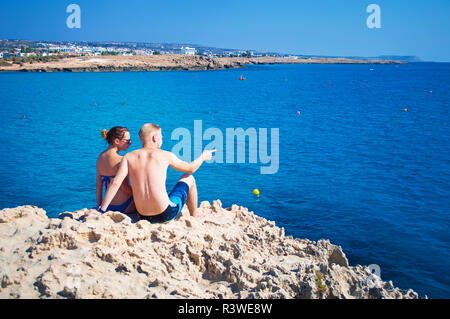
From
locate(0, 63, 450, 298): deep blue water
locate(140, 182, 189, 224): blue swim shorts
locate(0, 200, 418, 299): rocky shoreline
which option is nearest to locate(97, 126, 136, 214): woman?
locate(0, 200, 418, 299): rocky shoreline

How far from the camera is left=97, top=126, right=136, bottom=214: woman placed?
18.0 ft

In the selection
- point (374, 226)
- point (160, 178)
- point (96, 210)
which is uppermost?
point (160, 178)

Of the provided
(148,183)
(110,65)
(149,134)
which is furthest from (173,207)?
(110,65)

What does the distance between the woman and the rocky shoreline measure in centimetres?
29

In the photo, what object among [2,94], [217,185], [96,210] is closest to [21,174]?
[217,185]

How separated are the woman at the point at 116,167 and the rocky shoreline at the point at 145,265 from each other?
29 centimetres

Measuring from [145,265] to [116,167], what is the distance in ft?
6.67

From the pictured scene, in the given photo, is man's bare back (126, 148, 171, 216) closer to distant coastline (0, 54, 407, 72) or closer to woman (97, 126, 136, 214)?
woman (97, 126, 136, 214)

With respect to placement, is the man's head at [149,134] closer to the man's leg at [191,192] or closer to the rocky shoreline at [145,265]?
the man's leg at [191,192]

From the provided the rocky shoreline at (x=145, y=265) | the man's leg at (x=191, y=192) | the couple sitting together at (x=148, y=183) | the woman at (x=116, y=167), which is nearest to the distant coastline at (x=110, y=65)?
the woman at (x=116, y=167)

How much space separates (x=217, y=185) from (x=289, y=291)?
843 centimetres

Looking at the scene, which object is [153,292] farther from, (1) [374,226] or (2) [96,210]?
(1) [374,226]

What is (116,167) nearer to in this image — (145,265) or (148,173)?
(148,173)

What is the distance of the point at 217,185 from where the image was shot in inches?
490
